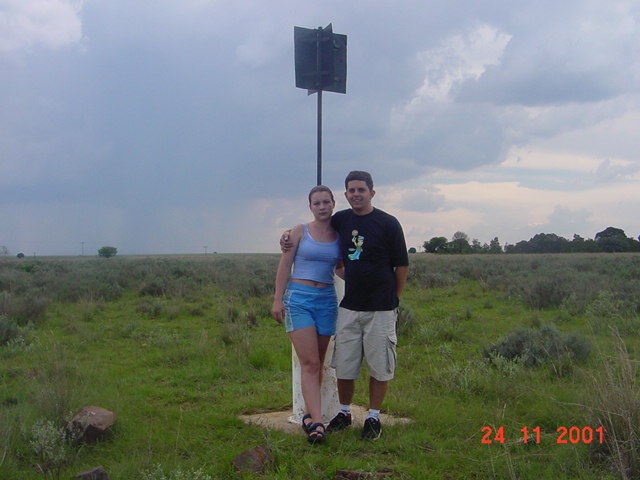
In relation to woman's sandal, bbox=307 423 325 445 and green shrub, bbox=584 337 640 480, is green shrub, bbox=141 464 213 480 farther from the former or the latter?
green shrub, bbox=584 337 640 480

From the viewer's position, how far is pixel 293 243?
4.46 m

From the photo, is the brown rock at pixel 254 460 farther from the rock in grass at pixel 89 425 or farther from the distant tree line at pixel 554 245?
the distant tree line at pixel 554 245

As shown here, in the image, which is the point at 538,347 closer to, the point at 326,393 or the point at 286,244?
the point at 326,393

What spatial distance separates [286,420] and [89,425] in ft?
5.25

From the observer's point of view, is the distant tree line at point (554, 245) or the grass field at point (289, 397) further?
the distant tree line at point (554, 245)

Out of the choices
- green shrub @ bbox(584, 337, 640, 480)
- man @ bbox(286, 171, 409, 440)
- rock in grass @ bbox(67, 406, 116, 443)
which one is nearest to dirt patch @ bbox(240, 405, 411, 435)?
man @ bbox(286, 171, 409, 440)

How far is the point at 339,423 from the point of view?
4656mm

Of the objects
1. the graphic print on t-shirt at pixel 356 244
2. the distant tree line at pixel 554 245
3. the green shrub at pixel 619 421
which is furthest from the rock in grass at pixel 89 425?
the distant tree line at pixel 554 245

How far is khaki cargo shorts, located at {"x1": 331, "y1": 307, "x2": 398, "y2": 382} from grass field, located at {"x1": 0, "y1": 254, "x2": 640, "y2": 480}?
519 millimetres

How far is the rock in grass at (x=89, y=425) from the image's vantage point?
13.9ft

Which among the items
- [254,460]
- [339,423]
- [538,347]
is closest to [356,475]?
[254,460]

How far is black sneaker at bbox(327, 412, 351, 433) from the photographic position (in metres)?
4.64

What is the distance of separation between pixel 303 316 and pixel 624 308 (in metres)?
7.97
